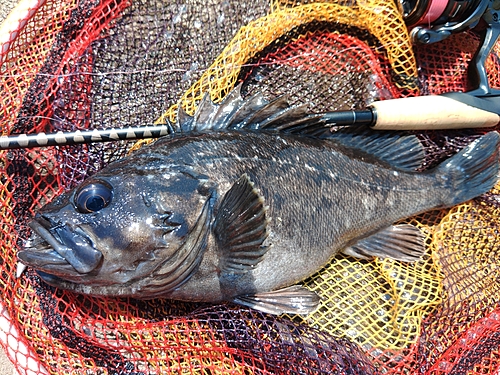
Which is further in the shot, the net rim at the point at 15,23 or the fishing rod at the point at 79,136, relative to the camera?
the net rim at the point at 15,23

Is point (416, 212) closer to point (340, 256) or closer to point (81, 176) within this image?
point (340, 256)

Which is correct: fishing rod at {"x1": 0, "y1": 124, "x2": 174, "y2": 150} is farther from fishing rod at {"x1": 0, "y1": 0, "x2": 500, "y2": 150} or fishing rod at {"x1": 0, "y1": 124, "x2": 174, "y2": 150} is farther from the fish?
fishing rod at {"x1": 0, "y1": 0, "x2": 500, "y2": 150}

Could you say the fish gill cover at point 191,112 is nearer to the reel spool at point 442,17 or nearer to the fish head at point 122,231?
the reel spool at point 442,17

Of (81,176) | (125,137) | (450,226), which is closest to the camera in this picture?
(125,137)

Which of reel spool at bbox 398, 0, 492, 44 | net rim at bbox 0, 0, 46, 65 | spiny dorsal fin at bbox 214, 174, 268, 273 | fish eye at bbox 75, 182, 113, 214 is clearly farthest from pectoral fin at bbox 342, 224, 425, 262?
net rim at bbox 0, 0, 46, 65

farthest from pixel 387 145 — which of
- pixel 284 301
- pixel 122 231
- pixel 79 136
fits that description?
pixel 79 136

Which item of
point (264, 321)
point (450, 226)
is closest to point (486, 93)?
point (450, 226)

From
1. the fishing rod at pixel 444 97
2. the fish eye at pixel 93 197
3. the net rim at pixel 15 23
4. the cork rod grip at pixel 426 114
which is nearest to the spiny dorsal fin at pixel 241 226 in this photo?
the fish eye at pixel 93 197
